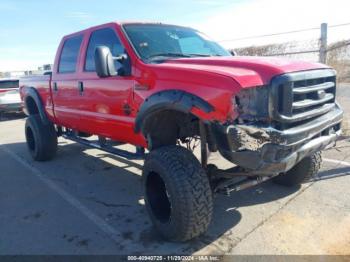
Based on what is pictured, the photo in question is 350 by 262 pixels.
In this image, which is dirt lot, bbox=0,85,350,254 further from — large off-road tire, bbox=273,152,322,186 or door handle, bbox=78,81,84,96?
door handle, bbox=78,81,84,96

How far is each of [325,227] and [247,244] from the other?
860mm

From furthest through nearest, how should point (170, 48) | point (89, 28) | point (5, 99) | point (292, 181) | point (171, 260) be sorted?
point (5, 99), point (89, 28), point (292, 181), point (170, 48), point (171, 260)

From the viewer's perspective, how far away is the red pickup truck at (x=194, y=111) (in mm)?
2828

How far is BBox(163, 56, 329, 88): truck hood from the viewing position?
287 centimetres

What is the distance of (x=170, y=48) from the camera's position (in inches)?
163

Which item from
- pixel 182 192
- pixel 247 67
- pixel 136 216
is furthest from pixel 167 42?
pixel 136 216

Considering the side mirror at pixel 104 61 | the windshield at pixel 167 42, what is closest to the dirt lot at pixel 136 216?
the side mirror at pixel 104 61

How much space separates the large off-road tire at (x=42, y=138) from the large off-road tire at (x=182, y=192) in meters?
3.52

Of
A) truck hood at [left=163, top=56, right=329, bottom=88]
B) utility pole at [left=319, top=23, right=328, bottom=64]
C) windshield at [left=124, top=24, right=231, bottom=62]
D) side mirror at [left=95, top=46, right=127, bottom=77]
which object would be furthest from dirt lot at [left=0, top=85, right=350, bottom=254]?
utility pole at [left=319, top=23, right=328, bottom=64]

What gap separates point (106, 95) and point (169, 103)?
1.41 m

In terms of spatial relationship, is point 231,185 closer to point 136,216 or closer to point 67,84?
point 136,216

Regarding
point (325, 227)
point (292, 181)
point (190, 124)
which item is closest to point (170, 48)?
point (190, 124)

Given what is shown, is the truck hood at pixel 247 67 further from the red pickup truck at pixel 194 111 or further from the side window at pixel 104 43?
the side window at pixel 104 43

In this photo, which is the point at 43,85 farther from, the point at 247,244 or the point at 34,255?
the point at 247,244
